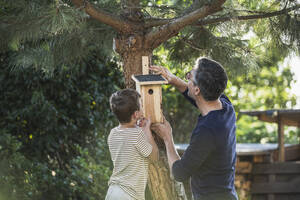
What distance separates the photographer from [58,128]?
546 centimetres

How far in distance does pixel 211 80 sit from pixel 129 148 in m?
0.69

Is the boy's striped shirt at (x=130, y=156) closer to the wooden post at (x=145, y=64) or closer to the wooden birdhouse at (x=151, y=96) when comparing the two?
the wooden birdhouse at (x=151, y=96)

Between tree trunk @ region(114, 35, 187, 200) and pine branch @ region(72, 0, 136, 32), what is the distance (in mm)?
83

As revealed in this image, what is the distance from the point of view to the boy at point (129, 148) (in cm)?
254

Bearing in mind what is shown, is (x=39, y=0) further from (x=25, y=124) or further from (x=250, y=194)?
(x=250, y=194)

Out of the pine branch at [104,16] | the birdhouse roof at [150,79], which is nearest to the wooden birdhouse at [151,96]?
the birdhouse roof at [150,79]

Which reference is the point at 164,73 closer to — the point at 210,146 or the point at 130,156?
the point at 130,156

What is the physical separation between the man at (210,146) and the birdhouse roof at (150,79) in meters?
0.40

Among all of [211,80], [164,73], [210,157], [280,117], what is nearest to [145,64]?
[164,73]

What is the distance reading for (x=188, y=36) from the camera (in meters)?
3.83

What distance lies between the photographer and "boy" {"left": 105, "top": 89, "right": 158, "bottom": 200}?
8.32 ft

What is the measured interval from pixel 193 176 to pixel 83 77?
3.71 meters

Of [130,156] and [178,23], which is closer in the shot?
[130,156]

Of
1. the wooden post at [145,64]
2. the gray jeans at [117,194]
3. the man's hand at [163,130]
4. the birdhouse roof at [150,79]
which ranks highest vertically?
the wooden post at [145,64]
